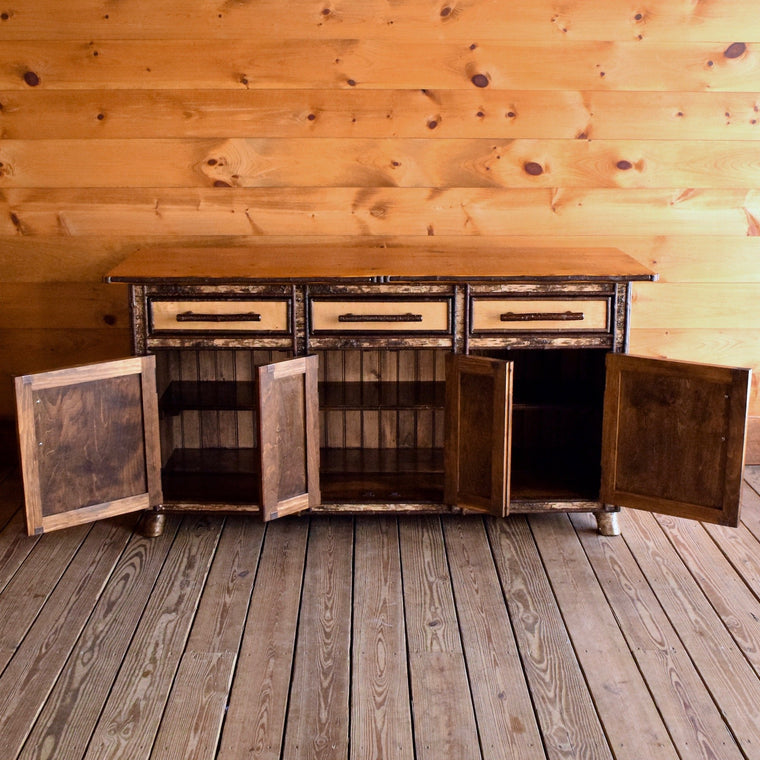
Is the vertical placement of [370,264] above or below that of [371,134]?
below

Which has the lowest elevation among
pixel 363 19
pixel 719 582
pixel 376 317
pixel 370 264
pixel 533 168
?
pixel 719 582

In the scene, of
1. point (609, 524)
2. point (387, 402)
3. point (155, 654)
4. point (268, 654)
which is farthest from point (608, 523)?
point (155, 654)

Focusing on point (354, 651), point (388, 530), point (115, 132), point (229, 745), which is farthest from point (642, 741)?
point (115, 132)

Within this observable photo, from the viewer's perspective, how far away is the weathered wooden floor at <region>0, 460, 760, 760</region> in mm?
2174

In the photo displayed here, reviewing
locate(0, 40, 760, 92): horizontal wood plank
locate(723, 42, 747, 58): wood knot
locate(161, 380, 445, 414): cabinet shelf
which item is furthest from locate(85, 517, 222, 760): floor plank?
locate(723, 42, 747, 58): wood knot

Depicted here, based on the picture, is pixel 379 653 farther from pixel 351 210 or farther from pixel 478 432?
pixel 351 210

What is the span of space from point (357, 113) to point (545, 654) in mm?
1939

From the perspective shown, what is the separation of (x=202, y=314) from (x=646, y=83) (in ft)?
5.74

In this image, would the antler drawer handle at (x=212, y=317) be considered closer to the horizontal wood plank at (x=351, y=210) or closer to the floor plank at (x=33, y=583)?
the horizontal wood plank at (x=351, y=210)

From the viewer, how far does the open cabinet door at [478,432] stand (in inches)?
117

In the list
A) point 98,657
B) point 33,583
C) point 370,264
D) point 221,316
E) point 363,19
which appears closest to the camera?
point 98,657

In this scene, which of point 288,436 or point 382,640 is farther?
point 288,436

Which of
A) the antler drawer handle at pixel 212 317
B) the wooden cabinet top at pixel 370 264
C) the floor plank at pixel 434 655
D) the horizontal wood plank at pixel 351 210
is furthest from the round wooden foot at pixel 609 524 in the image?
the antler drawer handle at pixel 212 317

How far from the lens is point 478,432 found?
10.0 ft
